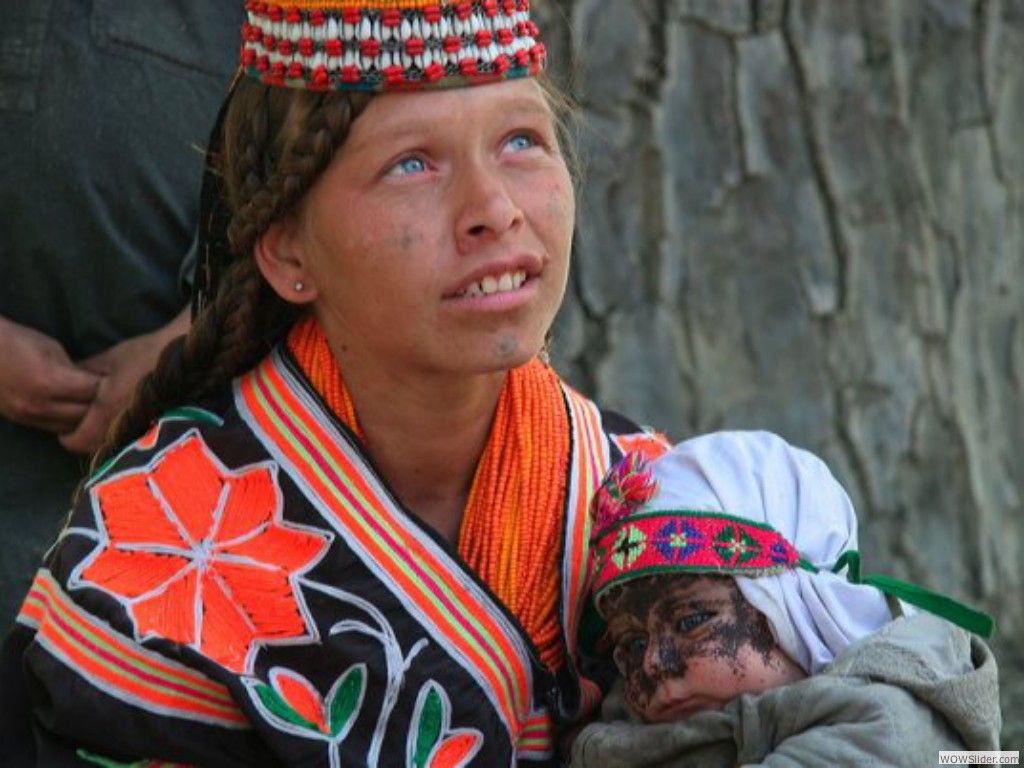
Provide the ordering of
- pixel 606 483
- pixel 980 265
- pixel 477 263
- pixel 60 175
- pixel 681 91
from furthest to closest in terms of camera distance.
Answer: pixel 980 265 < pixel 681 91 < pixel 60 175 < pixel 606 483 < pixel 477 263

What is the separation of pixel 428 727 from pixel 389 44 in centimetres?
88

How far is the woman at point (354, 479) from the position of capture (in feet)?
9.31

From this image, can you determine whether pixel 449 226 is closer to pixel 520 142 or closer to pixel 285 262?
pixel 520 142

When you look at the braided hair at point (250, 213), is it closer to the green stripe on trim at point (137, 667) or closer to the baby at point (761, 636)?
the green stripe on trim at point (137, 667)

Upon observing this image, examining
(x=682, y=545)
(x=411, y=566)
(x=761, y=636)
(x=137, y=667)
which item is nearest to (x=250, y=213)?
(x=411, y=566)

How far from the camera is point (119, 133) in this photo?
142 inches

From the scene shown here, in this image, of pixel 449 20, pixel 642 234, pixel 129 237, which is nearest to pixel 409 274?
pixel 449 20

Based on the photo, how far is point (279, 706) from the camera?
2820 mm

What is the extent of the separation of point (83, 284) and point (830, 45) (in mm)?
1849

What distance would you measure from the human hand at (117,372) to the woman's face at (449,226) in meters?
0.75

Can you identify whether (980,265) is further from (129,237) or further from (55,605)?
(55,605)

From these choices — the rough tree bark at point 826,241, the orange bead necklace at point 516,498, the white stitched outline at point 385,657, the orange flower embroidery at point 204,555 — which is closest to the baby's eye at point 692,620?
the orange bead necklace at point 516,498

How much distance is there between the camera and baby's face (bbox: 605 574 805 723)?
283 cm

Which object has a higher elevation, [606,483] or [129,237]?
[129,237]
